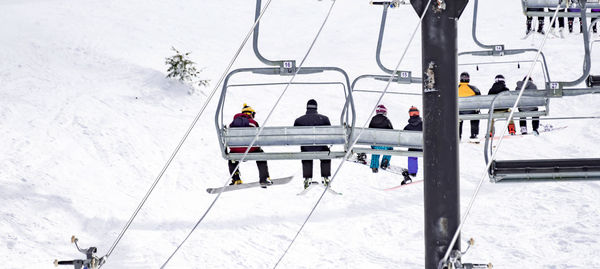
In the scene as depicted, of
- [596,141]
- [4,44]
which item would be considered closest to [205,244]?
[596,141]

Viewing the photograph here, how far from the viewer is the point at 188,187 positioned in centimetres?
1773

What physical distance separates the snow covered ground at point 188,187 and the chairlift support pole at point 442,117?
9.89 m

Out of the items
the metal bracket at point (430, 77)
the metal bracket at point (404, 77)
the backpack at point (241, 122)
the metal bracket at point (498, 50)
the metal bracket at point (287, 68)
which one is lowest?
the backpack at point (241, 122)

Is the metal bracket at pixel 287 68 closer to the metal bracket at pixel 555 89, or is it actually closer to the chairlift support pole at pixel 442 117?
the metal bracket at pixel 555 89

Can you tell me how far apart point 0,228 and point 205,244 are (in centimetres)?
368

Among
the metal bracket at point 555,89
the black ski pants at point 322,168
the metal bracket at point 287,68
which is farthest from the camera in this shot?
the black ski pants at point 322,168

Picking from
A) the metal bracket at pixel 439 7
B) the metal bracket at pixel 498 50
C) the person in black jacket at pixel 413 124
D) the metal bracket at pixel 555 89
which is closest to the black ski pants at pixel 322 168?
the person in black jacket at pixel 413 124

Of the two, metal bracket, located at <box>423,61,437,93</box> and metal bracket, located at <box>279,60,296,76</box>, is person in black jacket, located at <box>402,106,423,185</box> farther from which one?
metal bracket, located at <box>423,61,437,93</box>

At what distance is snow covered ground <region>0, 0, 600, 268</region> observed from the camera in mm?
15461

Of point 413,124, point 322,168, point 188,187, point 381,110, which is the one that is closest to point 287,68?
point 322,168

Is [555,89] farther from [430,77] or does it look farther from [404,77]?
[430,77]

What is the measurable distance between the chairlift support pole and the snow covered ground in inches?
390

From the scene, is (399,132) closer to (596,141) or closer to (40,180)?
(40,180)

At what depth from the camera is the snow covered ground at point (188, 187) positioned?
50.7ft
